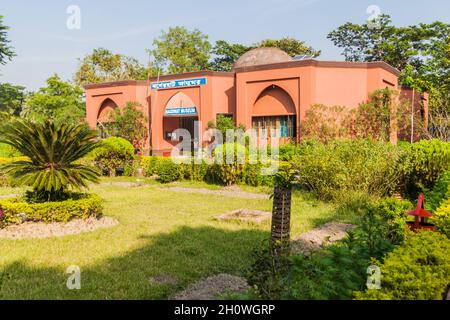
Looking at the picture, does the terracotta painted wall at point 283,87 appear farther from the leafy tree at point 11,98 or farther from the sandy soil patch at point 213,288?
the leafy tree at point 11,98

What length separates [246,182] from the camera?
1517 cm

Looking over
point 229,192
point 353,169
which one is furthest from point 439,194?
point 229,192

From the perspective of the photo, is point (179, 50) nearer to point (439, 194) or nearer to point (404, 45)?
point (404, 45)

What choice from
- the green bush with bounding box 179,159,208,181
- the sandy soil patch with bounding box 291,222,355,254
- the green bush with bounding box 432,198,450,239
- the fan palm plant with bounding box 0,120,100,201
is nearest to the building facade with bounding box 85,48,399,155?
the green bush with bounding box 179,159,208,181

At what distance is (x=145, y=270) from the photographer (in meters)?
5.88

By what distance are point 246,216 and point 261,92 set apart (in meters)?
15.0

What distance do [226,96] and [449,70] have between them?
1925cm

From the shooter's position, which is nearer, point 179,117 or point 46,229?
point 46,229

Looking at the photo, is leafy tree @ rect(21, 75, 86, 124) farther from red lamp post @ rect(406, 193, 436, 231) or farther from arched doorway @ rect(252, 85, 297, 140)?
red lamp post @ rect(406, 193, 436, 231)

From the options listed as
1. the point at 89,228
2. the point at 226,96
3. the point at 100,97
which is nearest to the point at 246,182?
the point at 89,228

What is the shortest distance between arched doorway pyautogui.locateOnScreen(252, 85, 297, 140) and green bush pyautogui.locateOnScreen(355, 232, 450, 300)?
1866 cm

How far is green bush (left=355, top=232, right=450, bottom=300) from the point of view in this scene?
3.42 metres

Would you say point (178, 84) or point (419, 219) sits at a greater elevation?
point (178, 84)

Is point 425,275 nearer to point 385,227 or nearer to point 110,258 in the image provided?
point 385,227
